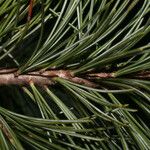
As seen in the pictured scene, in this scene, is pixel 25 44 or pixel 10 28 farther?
pixel 25 44

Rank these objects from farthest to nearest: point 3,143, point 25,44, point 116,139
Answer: point 25,44, point 116,139, point 3,143

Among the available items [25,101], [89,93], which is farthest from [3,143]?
[25,101]

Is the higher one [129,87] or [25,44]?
[25,44]

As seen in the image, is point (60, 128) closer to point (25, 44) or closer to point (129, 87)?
point (129, 87)

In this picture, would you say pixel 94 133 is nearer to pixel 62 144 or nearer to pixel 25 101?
pixel 62 144

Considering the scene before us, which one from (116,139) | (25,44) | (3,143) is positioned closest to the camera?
(3,143)

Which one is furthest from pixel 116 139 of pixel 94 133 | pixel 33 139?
pixel 33 139

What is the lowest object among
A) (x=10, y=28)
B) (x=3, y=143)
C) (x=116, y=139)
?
(x=116, y=139)
